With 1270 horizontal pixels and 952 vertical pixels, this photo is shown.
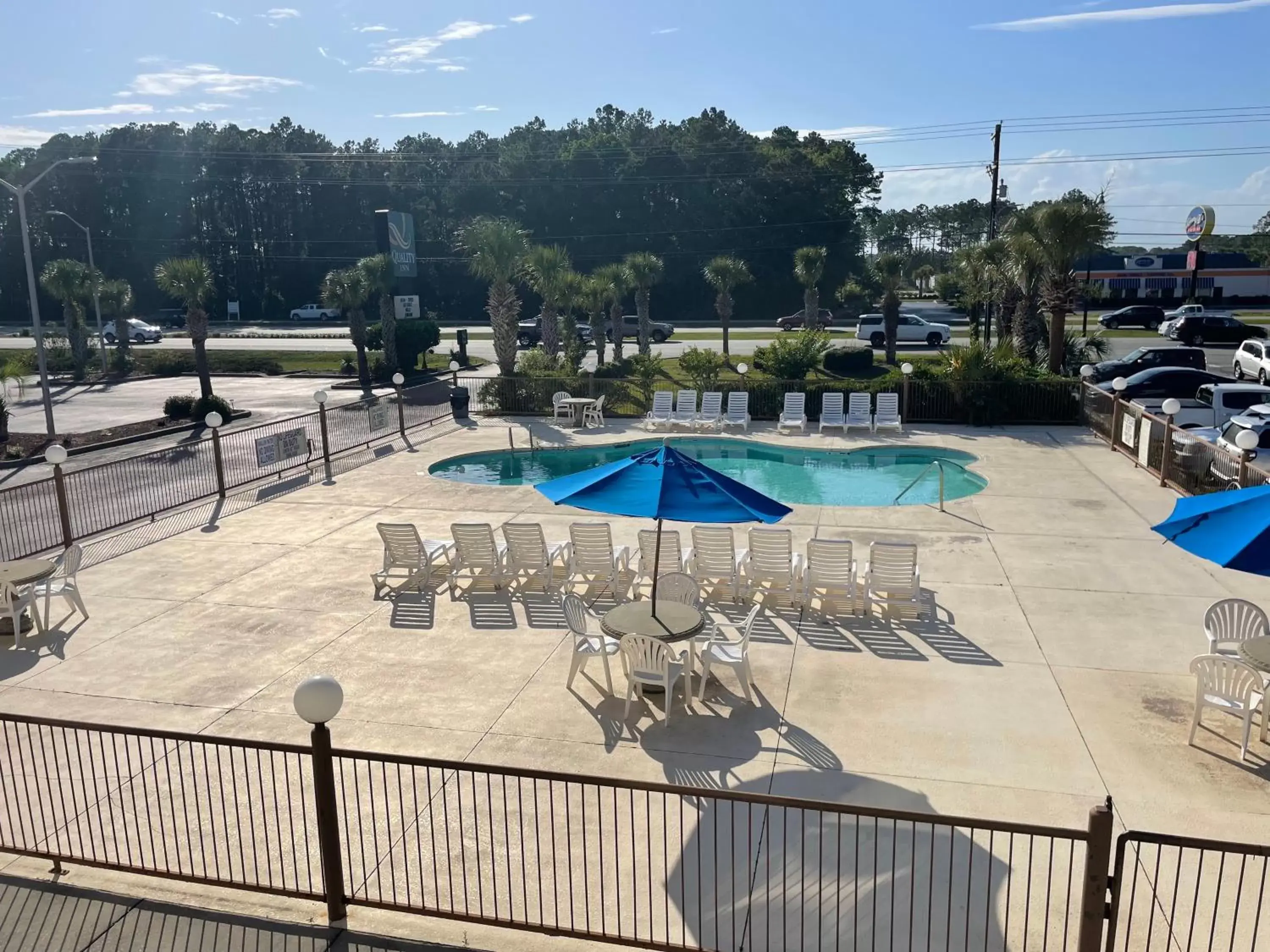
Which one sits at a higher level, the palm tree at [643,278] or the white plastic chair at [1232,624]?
the palm tree at [643,278]

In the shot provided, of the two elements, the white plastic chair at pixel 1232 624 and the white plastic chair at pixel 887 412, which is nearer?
the white plastic chair at pixel 1232 624

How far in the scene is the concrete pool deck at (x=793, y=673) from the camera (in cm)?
764

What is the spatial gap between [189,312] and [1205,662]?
105ft

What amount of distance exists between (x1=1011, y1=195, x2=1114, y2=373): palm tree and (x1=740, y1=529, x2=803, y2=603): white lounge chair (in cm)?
1756

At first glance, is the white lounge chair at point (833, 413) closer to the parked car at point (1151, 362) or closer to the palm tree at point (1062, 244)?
the palm tree at point (1062, 244)

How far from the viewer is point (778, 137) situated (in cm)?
7556

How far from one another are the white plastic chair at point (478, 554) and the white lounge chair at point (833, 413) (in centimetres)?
1330

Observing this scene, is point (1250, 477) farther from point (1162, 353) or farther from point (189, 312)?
point (189, 312)

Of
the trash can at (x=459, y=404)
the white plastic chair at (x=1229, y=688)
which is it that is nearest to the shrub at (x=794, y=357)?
the trash can at (x=459, y=404)

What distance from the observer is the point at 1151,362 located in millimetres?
31344

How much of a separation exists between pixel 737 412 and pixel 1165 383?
1225 cm

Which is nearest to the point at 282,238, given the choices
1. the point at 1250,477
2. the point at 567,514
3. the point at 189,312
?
the point at 189,312

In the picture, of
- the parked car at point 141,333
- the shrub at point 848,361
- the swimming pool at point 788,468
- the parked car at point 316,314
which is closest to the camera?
the swimming pool at point 788,468

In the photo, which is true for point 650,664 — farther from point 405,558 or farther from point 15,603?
point 15,603
